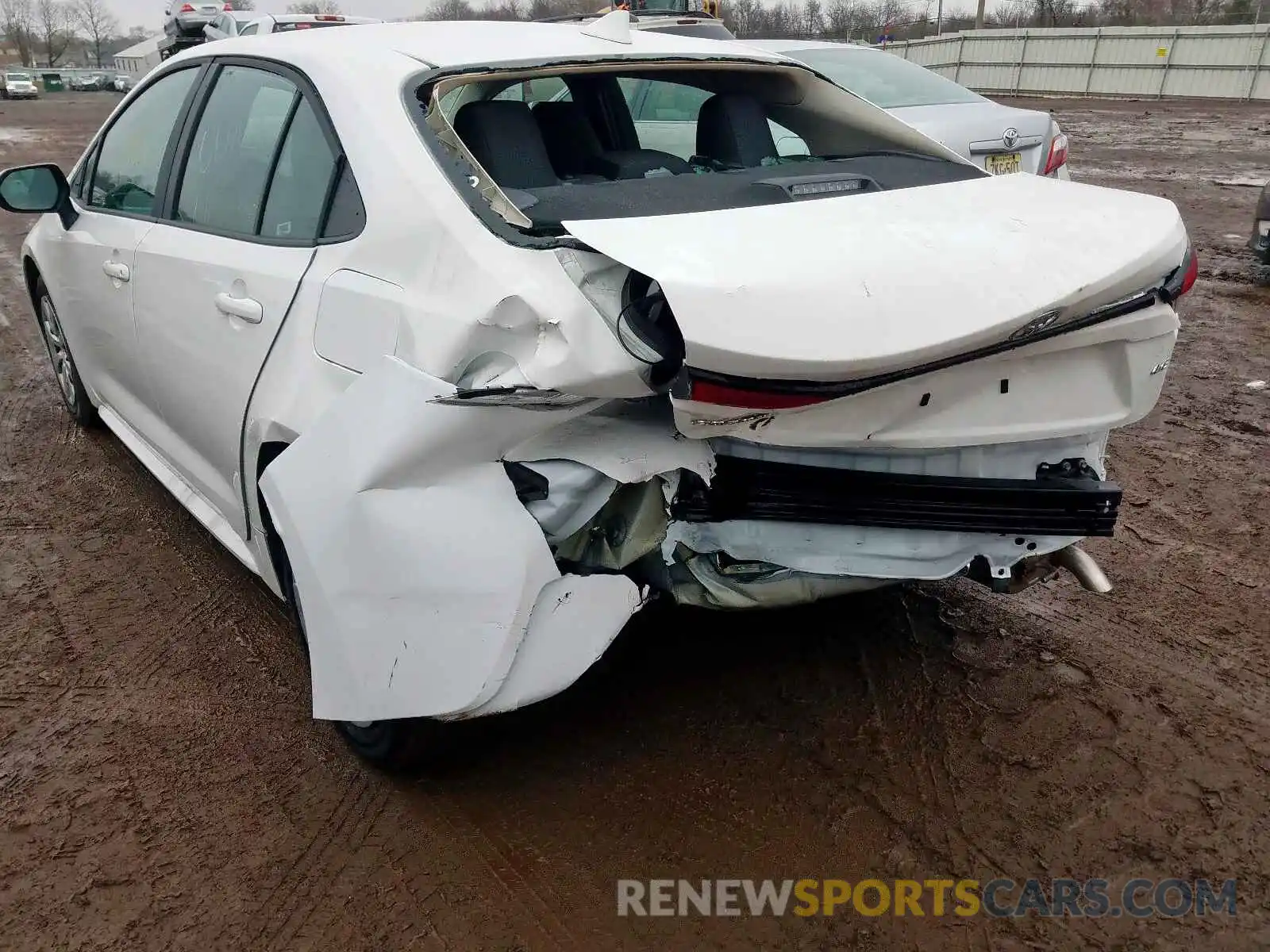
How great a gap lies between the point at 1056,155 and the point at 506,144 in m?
5.77

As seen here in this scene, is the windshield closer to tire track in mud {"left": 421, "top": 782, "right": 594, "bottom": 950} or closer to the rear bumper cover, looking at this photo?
the rear bumper cover

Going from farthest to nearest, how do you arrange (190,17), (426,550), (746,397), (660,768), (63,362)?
(190,17), (63,362), (660,768), (426,550), (746,397)

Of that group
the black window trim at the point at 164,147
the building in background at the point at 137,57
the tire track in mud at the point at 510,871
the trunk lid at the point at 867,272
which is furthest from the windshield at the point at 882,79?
the building in background at the point at 137,57

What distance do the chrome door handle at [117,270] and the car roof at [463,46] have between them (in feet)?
2.40

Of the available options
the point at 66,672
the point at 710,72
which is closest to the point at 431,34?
the point at 710,72

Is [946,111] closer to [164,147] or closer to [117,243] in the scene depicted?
[164,147]

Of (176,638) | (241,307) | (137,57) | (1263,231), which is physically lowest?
(137,57)

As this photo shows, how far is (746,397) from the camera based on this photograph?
1.92 meters

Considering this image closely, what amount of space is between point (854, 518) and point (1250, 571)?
2.10m

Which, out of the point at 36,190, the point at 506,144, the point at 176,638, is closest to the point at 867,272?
the point at 506,144

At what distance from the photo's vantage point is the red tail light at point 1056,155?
23.7 ft

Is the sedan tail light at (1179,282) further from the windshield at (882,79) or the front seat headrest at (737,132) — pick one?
the windshield at (882,79)

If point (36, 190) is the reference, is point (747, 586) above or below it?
below

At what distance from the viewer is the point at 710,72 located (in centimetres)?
336
